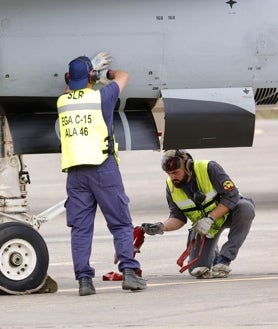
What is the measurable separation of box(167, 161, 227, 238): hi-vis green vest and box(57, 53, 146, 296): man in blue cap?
1.47m

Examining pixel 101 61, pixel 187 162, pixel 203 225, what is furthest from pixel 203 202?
pixel 101 61

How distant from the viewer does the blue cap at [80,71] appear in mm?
11273

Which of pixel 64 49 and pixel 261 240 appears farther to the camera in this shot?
pixel 261 240

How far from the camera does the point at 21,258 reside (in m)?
11.5

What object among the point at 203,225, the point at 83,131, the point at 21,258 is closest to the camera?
the point at 83,131

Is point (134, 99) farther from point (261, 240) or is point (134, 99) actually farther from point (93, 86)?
point (261, 240)

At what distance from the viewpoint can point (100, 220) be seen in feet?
64.8

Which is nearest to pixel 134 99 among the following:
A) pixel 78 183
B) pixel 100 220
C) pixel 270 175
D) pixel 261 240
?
pixel 78 183

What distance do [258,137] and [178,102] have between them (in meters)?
30.7

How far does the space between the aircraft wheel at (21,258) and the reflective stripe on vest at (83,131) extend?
670 millimetres

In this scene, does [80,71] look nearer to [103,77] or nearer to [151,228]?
[103,77]

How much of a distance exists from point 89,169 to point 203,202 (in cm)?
172

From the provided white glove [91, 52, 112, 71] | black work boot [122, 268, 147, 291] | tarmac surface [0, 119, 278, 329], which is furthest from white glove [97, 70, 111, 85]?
tarmac surface [0, 119, 278, 329]

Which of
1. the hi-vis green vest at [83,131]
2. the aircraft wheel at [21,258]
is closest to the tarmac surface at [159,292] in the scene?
the aircraft wheel at [21,258]
